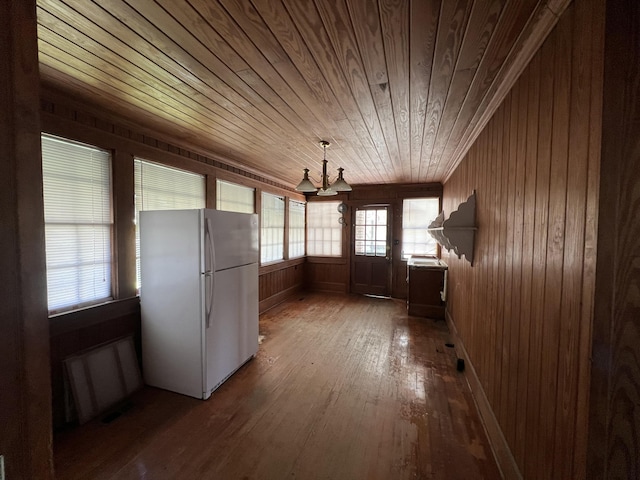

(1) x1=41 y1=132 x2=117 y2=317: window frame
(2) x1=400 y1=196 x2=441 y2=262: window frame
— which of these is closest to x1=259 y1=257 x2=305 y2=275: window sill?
(2) x1=400 y1=196 x2=441 y2=262: window frame

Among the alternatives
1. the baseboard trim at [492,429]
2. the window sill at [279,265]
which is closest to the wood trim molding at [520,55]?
the baseboard trim at [492,429]

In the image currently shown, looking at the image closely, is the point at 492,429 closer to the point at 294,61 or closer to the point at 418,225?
the point at 294,61

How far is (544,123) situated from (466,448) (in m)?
2.05

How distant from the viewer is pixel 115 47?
143 cm

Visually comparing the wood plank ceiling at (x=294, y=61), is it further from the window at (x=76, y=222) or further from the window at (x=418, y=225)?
the window at (x=418, y=225)

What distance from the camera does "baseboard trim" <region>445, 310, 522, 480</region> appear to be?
5.08 feet

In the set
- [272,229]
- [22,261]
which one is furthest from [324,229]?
[22,261]

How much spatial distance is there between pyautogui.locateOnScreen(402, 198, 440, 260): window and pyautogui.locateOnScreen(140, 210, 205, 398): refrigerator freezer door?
4.38 metres

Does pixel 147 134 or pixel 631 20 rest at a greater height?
pixel 147 134

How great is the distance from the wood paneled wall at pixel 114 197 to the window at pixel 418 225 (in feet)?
13.3

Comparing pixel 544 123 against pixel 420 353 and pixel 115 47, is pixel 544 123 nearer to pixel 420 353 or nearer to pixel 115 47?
pixel 115 47

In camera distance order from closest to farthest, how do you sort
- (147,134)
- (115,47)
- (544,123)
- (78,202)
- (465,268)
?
(544,123) < (115,47) < (78,202) < (147,134) < (465,268)

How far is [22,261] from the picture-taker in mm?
629

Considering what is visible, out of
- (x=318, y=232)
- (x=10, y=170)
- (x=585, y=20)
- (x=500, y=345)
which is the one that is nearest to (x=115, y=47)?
(x=10, y=170)
